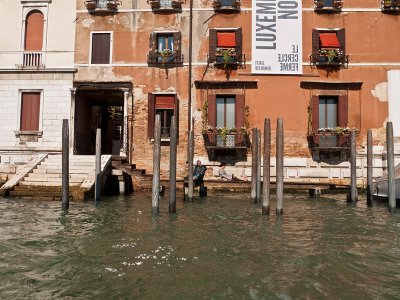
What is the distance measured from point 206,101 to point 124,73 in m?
3.76

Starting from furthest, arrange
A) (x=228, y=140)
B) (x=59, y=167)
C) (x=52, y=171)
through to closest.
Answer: (x=228, y=140) → (x=59, y=167) → (x=52, y=171)

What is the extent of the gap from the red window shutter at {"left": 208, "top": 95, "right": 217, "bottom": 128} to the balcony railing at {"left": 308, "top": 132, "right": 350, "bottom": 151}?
4.15m

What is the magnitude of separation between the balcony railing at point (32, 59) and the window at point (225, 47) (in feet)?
24.0

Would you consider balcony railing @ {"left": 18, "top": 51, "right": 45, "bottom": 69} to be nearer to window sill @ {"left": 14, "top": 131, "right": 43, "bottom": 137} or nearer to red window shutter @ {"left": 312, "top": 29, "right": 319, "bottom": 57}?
window sill @ {"left": 14, "top": 131, "right": 43, "bottom": 137}

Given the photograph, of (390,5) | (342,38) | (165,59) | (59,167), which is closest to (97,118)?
(165,59)

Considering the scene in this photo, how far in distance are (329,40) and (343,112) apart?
312cm

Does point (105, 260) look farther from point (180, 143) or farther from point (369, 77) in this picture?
point (369, 77)

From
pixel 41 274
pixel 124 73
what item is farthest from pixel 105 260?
pixel 124 73

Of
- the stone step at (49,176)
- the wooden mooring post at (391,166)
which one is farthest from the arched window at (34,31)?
the wooden mooring post at (391,166)

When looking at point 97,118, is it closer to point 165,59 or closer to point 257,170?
point 165,59

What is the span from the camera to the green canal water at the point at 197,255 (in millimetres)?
4227

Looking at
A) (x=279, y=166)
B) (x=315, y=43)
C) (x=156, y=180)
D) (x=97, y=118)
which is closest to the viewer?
(x=279, y=166)

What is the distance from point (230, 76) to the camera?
16766 mm

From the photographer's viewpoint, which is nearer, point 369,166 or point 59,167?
point 369,166
